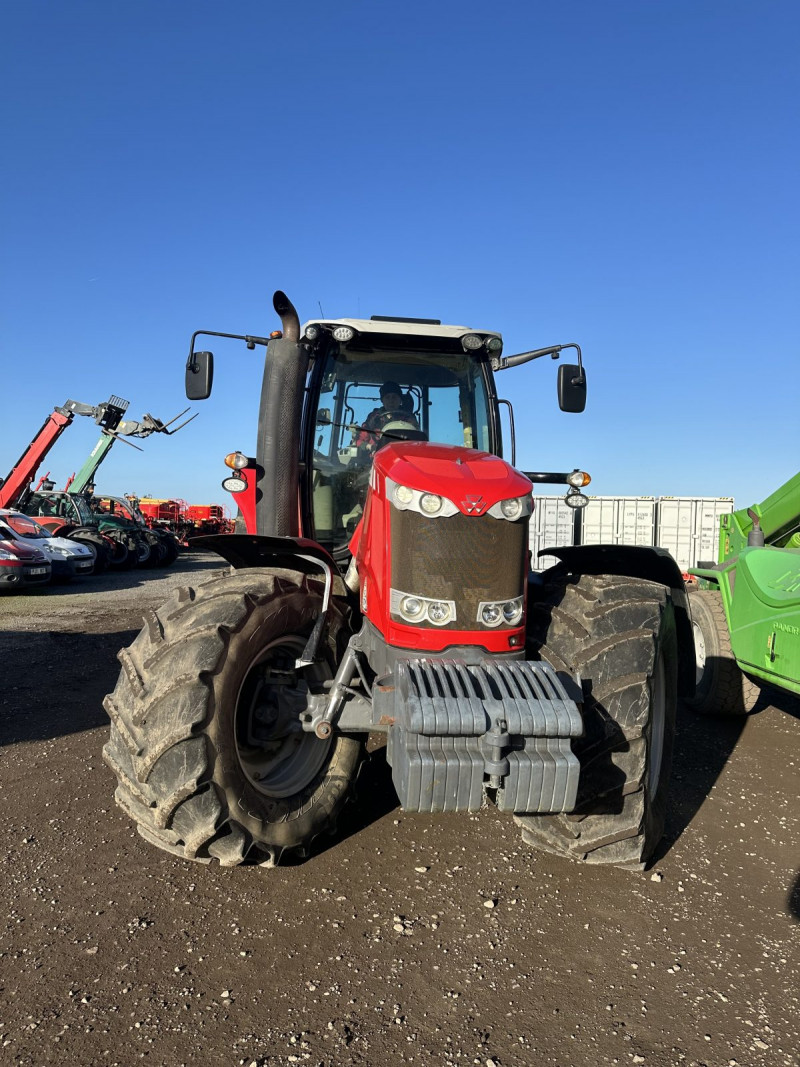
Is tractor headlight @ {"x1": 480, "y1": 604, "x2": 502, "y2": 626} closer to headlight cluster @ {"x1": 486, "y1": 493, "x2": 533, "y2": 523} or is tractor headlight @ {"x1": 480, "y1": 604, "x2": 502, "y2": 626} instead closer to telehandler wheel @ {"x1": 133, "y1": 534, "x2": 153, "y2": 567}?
headlight cluster @ {"x1": 486, "y1": 493, "x2": 533, "y2": 523}

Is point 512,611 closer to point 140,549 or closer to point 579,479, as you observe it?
point 579,479

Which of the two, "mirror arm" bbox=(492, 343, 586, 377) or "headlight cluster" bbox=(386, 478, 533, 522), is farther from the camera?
"mirror arm" bbox=(492, 343, 586, 377)

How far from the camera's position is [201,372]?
3959 millimetres

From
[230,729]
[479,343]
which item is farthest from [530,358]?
[230,729]

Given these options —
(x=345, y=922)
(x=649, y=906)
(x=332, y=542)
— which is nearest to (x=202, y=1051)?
(x=345, y=922)

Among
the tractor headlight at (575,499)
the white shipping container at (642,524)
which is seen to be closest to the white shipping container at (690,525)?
the white shipping container at (642,524)

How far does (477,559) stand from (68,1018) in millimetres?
2032

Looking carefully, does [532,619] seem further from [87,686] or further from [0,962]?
[87,686]

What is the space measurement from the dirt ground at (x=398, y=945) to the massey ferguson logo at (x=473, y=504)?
5.24ft

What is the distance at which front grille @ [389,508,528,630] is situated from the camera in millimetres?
2865

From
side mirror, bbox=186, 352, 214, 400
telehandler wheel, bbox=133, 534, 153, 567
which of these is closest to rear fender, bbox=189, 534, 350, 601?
side mirror, bbox=186, 352, 214, 400

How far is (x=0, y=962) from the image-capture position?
246cm

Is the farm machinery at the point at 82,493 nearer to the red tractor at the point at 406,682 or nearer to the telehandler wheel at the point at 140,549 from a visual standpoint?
the telehandler wheel at the point at 140,549

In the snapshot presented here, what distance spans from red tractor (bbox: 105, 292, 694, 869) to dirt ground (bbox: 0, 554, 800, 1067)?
0.85 ft
